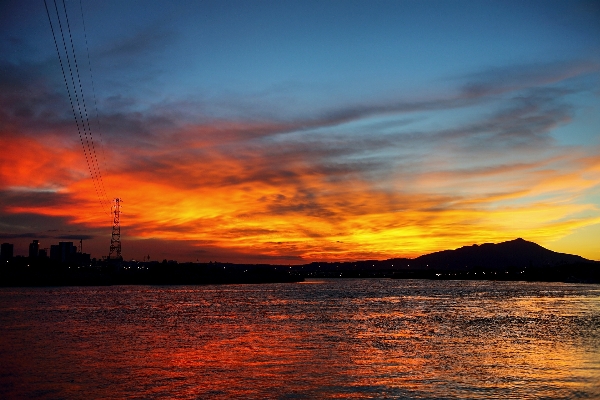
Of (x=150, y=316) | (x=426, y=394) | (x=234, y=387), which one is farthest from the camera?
(x=150, y=316)

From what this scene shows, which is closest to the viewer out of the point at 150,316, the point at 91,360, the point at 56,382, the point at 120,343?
the point at 56,382

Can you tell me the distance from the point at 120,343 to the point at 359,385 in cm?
1992

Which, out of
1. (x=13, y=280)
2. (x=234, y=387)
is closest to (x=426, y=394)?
(x=234, y=387)

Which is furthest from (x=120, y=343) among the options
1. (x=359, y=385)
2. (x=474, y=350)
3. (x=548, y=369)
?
Result: (x=548, y=369)

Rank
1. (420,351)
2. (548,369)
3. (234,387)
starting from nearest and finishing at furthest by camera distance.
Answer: (234,387)
(548,369)
(420,351)

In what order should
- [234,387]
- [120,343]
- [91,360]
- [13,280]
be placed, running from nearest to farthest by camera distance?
[234,387], [91,360], [120,343], [13,280]

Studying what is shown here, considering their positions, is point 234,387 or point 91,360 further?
point 91,360

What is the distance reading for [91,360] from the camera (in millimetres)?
29500

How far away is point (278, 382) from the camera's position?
23.2 m

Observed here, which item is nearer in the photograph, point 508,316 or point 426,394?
point 426,394

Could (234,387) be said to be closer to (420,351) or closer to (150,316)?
(420,351)

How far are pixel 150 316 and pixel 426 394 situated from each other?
145ft

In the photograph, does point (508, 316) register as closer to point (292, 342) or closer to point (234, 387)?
point (292, 342)

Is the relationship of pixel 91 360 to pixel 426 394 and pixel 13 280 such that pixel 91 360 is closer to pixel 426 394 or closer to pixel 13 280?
pixel 426 394
